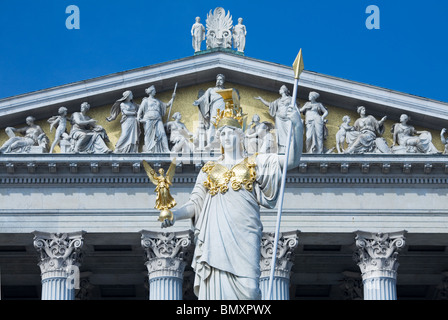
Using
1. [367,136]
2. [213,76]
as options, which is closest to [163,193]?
[367,136]

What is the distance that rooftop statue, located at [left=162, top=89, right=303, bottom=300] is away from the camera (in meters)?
15.1

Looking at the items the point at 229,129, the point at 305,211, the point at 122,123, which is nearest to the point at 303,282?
the point at 305,211

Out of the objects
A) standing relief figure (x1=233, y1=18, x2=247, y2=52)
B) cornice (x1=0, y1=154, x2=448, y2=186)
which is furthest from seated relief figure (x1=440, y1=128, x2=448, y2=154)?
standing relief figure (x1=233, y1=18, x2=247, y2=52)

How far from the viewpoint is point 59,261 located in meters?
38.1

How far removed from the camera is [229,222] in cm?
1531

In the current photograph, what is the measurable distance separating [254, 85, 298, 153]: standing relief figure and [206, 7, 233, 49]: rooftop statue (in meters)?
2.15

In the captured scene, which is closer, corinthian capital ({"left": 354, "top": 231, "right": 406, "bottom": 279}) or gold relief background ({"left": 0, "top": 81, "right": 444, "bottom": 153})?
corinthian capital ({"left": 354, "top": 231, "right": 406, "bottom": 279})

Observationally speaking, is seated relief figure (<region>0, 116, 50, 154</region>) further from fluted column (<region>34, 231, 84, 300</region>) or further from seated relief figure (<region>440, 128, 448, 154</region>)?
seated relief figure (<region>440, 128, 448, 154</region>)

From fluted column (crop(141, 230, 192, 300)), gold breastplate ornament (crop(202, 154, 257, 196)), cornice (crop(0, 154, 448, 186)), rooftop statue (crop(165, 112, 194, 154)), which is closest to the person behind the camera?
gold breastplate ornament (crop(202, 154, 257, 196))

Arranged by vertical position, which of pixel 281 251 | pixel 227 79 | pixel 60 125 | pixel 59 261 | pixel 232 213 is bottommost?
pixel 232 213

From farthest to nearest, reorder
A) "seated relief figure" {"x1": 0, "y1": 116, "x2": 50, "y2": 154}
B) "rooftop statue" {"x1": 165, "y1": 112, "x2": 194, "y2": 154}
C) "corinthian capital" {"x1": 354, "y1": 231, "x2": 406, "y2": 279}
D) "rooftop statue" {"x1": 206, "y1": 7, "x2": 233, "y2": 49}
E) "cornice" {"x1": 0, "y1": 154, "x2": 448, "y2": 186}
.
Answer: "rooftop statue" {"x1": 206, "y1": 7, "x2": 233, "y2": 49}, "seated relief figure" {"x1": 0, "y1": 116, "x2": 50, "y2": 154}, "rooftop statue" {"x1": 165, "y1": 112, "x2": 194, "y2": 154}, "cornice" {"x1": 0, "y1": 154, "x2": 448, "y2": 186}, "corinthian capital" {"x1": 354, "y1": 231, "x2": 406, "y2": 279}

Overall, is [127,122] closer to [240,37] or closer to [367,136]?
[240,37]

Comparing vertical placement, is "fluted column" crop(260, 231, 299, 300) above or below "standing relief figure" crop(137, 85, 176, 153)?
below

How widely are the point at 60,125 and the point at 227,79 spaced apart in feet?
16.5
